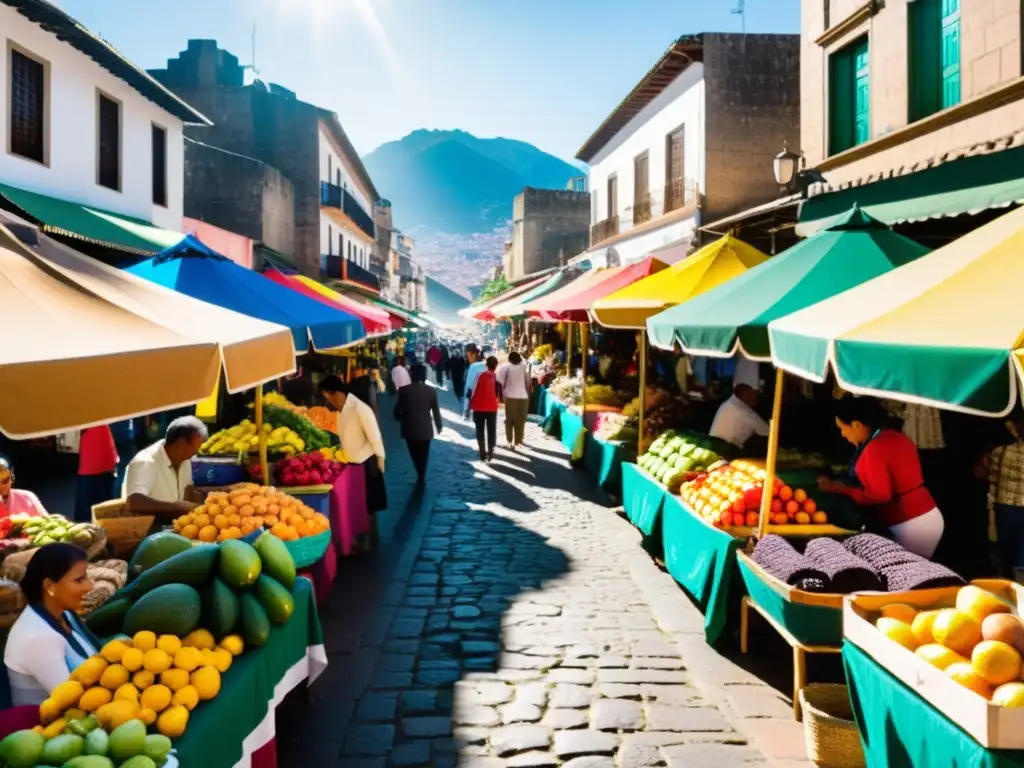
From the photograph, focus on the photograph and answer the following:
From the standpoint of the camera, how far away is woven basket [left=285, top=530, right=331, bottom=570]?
18.9 ft

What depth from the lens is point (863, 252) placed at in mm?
6469

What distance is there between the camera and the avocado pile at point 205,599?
3861 mm

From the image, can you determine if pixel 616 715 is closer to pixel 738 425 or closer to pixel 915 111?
pixel 738 425

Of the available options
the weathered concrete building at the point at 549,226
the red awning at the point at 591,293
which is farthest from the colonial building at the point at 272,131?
the red awning at the point at 591,293

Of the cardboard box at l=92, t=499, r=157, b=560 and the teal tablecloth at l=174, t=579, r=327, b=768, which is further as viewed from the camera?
the cardboard box at l=92, t=499, r=157, b=560

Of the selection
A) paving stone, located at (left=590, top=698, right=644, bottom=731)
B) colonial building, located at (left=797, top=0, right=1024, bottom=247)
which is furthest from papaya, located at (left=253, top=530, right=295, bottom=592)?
colonial building, located at (left=797, top=0, right=1024, bottom=247)

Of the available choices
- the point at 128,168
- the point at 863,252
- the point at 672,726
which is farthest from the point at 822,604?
the point at 128,168

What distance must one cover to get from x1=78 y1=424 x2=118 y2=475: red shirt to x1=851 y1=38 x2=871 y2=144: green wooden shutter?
37.8ft

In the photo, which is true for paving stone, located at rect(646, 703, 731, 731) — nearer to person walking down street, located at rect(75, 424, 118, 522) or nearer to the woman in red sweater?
the woman in red sweater

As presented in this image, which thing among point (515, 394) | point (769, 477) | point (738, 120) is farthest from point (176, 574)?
point (738, 120)

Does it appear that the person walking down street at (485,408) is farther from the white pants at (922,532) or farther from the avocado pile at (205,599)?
the avocado pile at (205,599)

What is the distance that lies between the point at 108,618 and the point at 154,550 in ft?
2.25

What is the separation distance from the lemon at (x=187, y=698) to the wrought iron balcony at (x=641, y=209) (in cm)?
2122

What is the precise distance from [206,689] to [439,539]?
611 centimetres
